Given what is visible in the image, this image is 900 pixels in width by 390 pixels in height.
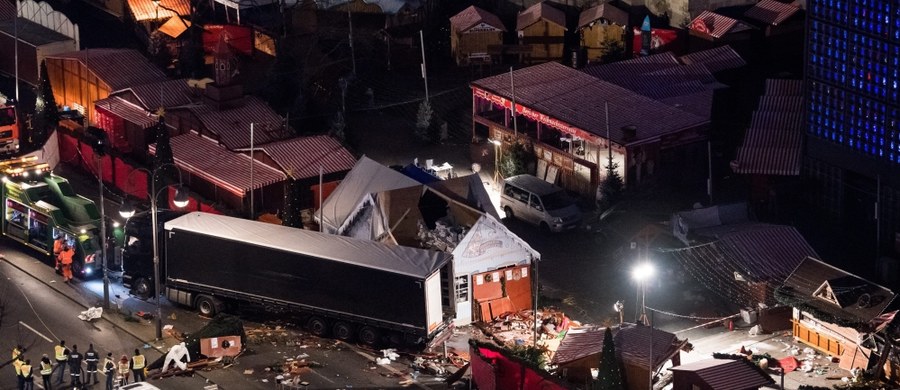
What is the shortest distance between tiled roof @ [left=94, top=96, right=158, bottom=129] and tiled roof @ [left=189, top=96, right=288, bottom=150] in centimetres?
234

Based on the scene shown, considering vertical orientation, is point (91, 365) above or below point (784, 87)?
below

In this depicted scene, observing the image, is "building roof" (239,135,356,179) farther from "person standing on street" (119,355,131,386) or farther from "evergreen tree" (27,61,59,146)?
"person standing on street" (119,355,131,386)

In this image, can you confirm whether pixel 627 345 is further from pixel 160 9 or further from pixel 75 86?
pixel 160 9

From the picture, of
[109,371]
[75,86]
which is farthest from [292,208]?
[75,86]

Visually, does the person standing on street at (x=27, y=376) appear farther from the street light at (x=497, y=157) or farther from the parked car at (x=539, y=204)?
the street light at (x=497, y=157)

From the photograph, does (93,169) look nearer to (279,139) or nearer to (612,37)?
(279,139)

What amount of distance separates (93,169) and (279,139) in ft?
29.9

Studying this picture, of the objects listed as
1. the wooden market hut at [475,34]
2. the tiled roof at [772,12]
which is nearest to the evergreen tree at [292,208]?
the wooden market hut at [475,34]

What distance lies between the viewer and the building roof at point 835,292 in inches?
2601

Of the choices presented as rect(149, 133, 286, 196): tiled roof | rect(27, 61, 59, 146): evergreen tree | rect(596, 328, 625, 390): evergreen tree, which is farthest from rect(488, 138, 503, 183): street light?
rect(596, 328, 625, 390): evergreen tree

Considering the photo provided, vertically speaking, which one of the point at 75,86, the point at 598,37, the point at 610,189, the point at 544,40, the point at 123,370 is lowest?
the point at 123,370

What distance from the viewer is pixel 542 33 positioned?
10100cm

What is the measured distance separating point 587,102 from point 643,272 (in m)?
24.0

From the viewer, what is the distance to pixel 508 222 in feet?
268
